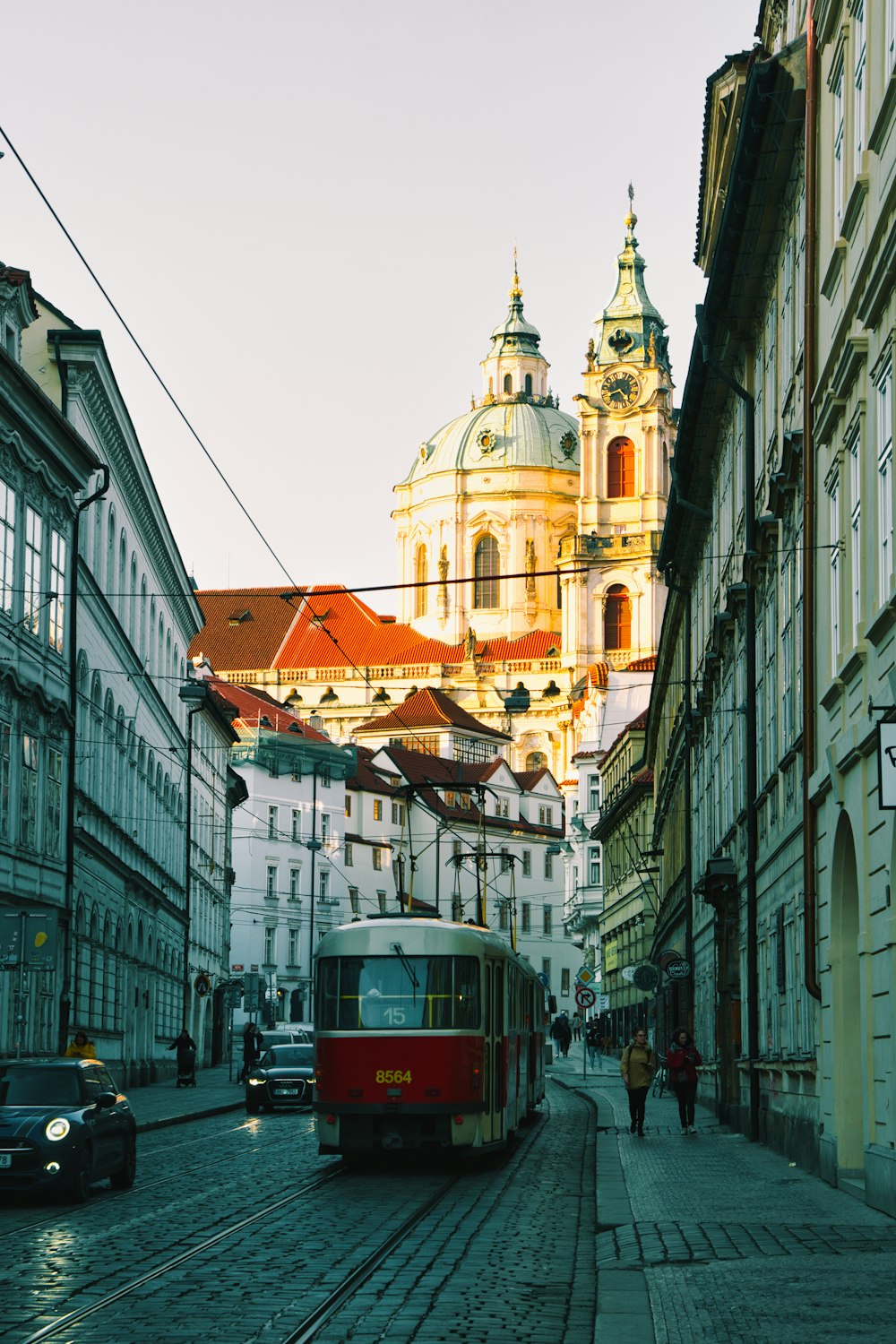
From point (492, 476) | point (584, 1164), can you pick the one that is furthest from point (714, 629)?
point (492, 476)

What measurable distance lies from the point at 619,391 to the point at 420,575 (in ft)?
91.8

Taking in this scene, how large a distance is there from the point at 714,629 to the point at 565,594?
371 ft

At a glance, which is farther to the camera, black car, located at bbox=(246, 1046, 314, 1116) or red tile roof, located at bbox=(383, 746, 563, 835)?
red tile roof, located at bbox=(383, 746, 563, 835)

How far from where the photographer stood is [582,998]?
153 ft

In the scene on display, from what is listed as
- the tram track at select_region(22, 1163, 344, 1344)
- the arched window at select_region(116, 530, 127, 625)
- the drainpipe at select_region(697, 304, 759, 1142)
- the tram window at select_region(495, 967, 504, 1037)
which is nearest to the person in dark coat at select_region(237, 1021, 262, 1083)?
the arched window at select_region(116, 530, 127, 625)

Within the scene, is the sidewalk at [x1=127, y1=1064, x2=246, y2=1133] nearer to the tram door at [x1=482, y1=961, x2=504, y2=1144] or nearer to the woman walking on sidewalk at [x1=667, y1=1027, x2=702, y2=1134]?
the woman walking on sidewalk at [x1=667, y1=1027, x2=702, y2=1134]

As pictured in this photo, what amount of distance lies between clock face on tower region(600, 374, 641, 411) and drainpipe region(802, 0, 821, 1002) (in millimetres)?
123125

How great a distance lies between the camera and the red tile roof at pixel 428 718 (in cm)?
14338

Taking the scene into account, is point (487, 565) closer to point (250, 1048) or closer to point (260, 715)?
point (260, 715)

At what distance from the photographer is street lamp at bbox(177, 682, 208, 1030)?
5691 centimetres

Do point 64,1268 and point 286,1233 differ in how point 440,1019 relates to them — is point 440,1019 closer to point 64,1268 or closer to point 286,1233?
point 286,1233

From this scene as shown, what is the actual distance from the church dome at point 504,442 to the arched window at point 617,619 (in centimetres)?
2035

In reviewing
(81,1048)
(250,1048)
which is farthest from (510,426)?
(81,1048)

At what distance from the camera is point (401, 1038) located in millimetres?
22828
